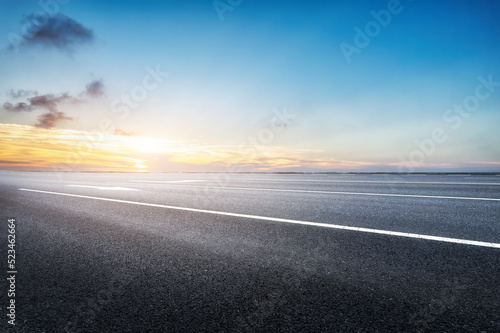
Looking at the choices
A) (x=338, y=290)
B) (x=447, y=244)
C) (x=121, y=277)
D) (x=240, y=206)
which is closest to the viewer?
(x=338, y=290)

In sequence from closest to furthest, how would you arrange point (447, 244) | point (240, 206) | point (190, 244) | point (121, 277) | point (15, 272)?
point (121, 277)
point (15, 272)
point (447, 244)
point (190, 244)
point (240, 206)

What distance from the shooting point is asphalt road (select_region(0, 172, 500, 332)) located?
215 cm

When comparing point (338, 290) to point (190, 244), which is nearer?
point (338, 290)

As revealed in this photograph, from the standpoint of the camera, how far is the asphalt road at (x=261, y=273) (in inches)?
84.5

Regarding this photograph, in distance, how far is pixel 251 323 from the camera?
6.85ft

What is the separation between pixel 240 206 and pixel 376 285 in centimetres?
469

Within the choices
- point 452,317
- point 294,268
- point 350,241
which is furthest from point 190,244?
point 452,317

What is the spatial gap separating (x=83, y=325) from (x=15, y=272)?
1.74m

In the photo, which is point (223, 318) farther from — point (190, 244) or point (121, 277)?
point (190, 244)

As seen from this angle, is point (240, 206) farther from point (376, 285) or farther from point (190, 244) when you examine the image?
point (376, 285)

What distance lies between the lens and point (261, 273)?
9.86ft

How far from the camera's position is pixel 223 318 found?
2150 mm

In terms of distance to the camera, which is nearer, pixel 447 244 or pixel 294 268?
pixel 294 268

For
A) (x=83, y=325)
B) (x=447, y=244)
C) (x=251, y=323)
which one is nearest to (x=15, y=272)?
→ (x=83, y=325)
